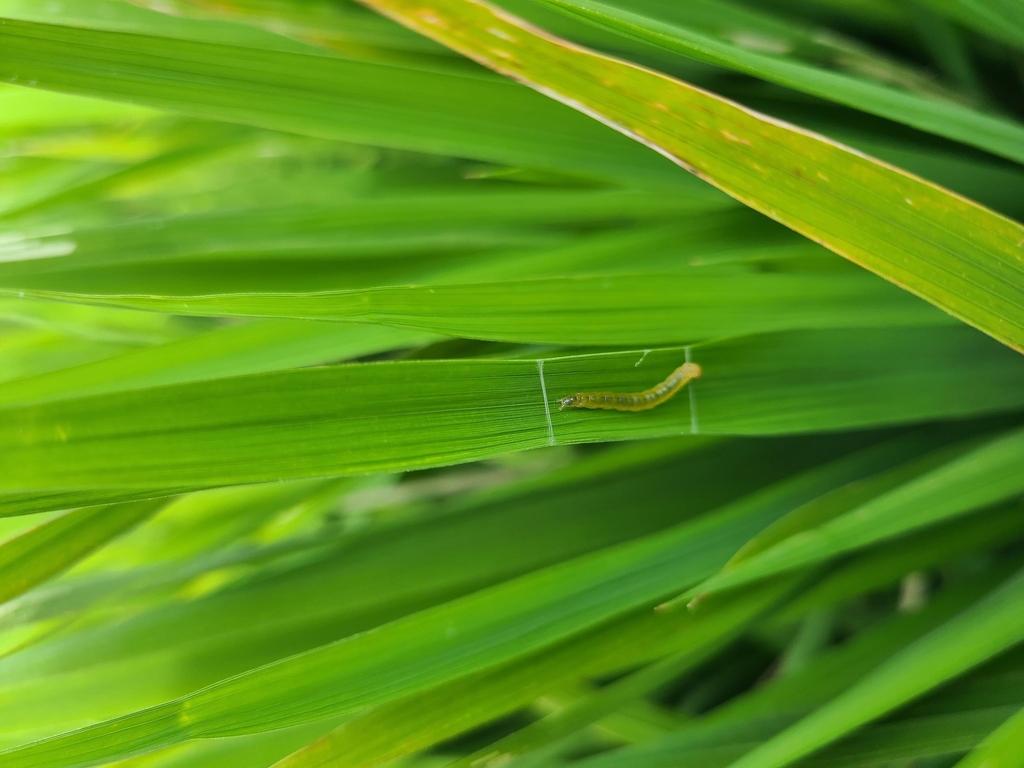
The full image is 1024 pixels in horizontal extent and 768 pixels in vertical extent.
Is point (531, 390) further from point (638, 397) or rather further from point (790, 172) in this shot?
point (790, 172)

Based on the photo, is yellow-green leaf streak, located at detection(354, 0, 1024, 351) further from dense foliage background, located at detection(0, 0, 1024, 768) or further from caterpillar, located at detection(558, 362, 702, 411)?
caterpillar, located at detection(558, 362, 702, 411)

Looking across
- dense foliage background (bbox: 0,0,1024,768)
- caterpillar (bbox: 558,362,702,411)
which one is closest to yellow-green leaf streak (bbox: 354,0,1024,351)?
dense foliage background (bbox: 0,0,1024,768)

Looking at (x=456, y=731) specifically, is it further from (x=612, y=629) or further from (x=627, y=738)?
(x=627, y=738)

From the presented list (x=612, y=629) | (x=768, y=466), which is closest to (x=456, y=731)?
(x=612, y=629)

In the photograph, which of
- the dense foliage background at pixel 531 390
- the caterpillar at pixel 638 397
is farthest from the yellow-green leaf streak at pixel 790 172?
the caterpillar at pixel 638 397

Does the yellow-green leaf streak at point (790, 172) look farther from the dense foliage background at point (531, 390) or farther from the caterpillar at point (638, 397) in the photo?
the caterpillar at point (638, 397)

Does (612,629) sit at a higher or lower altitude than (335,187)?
lower

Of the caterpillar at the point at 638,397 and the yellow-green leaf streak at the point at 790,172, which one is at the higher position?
the yellow-green leaf streak at the point at 790,172
